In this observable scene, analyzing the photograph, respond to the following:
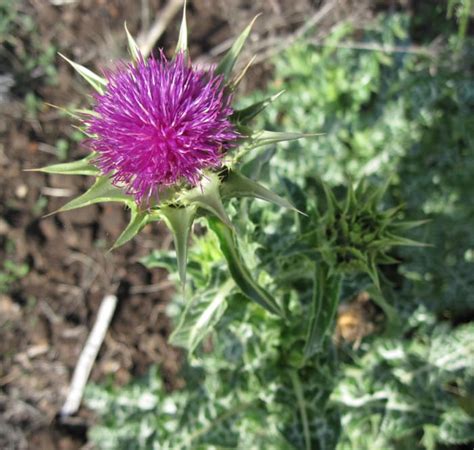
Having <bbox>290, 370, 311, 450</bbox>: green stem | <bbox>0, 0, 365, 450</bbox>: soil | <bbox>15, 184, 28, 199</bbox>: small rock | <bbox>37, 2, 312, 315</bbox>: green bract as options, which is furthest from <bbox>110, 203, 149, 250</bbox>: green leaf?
<bbox>15, 184, 28, 199</bbox>: small rock

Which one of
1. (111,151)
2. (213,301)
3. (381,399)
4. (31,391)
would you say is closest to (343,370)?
(381,399)

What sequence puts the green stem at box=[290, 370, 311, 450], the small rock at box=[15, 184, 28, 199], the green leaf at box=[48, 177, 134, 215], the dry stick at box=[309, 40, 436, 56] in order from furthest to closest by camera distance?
1. the small rock at box=[15, 184, 28, 199]
2. the dry stick at box=[309, 40, 436, 56]
3. the green stem at box=[290, 370, 311, 450]
4. the green leaf at box=[48, 177, 134, 215]

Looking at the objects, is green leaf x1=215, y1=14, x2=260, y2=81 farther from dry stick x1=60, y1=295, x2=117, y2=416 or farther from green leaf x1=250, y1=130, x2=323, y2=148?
dry stick x1=60, y1=295, x2=117, y2=416

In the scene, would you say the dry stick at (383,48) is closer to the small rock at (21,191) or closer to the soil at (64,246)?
the soil at (64,246)

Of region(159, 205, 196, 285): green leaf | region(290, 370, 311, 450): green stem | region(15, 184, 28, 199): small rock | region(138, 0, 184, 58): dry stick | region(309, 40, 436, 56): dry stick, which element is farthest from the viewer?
region(138, 0, 184, 58): dry stick

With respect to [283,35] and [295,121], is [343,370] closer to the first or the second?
[295,121]

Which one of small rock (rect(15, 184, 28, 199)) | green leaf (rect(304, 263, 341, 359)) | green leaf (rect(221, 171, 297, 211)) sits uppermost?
green leaf (rect(221, 171, 297, 211))
